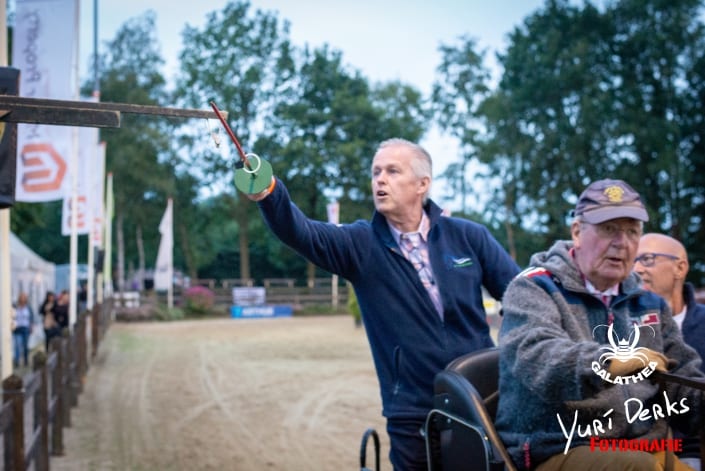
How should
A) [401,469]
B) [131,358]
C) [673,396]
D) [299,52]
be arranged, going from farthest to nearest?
[299,52], [131,358], [401,469], [673,396]

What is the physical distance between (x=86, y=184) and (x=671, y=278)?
12816mm

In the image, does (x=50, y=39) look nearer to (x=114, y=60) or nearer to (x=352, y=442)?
(x=352, y=442)

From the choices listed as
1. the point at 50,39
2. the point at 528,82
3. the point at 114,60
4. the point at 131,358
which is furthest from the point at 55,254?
the point at 50,39

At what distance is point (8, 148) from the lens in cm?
293

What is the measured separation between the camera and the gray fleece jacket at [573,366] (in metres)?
2.24

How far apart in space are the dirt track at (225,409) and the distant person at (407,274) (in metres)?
3.73

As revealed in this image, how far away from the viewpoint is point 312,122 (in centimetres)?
3512

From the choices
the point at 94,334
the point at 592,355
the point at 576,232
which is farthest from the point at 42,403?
the point at 94,334

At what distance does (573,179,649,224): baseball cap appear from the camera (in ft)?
8.04

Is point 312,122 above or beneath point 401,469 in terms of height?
above

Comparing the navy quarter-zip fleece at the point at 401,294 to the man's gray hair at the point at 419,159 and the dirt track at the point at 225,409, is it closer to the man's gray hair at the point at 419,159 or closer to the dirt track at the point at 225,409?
the man's gray hair at the point at 419,159

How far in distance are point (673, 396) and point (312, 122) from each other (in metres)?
33.2

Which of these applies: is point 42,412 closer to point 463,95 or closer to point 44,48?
point 44,48

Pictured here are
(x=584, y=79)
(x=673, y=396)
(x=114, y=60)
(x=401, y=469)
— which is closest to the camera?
(x=673, y=396)
